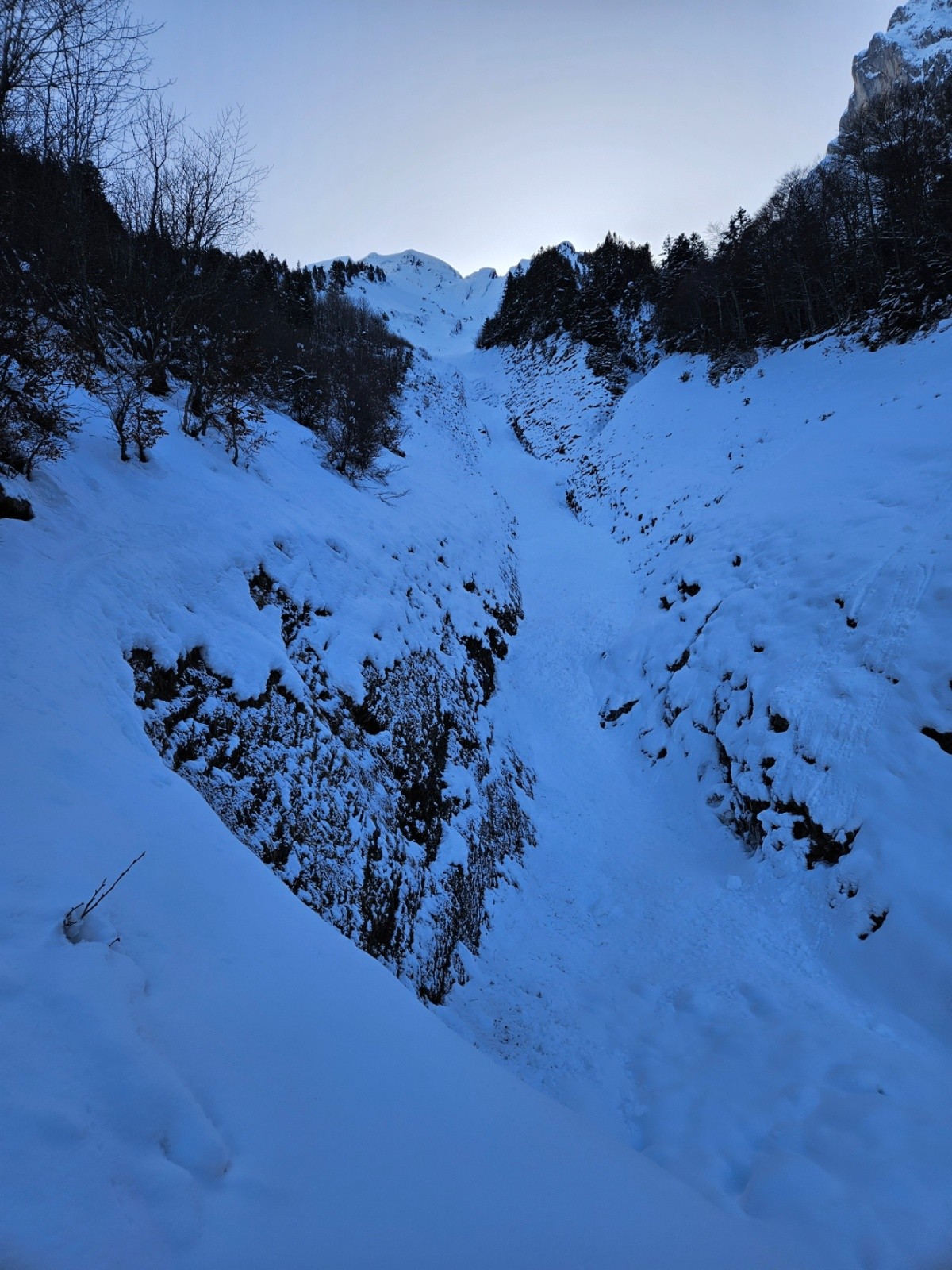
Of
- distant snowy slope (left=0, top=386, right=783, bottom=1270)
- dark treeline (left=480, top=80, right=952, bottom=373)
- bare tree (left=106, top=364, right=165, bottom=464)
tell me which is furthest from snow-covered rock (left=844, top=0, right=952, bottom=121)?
distant snowy slope (left=0, top=386, right=783, bottom=1270)

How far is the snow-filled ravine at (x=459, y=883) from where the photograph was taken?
187cm

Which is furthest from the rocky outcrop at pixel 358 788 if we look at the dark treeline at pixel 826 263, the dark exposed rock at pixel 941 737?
the dark treeline at pixel 826 263

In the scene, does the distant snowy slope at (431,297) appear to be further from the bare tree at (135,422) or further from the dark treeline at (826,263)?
the bare tree at (135,422)

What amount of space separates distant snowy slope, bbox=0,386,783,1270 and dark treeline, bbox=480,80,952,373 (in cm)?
2112

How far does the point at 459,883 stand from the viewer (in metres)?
5.97

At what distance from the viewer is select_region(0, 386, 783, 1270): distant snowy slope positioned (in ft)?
5.08

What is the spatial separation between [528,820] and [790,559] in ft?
22.1

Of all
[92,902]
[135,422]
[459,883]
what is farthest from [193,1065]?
[135,422]

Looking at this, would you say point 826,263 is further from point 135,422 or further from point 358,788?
point 358,788

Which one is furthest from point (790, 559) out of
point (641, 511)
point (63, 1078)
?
point (63, 1078)

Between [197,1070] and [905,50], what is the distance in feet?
465

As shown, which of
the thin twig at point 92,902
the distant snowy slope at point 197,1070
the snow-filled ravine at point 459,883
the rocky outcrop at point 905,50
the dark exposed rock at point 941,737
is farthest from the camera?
the rocky outcrop at point 905,50

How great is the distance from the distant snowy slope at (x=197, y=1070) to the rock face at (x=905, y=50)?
11516 cm

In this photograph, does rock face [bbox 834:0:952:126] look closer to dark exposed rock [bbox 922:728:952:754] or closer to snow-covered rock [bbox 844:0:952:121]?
snow-covered rock [bbox 844:0:952:121]
